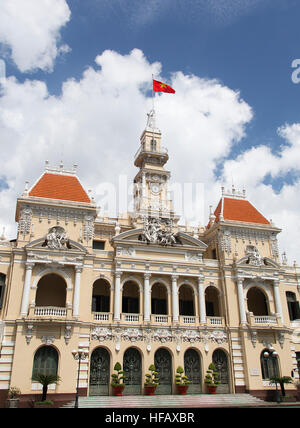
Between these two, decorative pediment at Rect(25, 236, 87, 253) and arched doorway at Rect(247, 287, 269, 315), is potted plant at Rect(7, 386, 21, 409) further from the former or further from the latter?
arched doorway at Rect(247, 287, 269, 315)

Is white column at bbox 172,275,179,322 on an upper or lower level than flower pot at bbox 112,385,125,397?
upper

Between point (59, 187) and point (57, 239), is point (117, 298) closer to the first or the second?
point (57, 239)

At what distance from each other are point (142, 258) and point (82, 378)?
11.0 metres

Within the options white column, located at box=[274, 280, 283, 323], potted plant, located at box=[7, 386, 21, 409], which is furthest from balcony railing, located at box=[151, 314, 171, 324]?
potted plant, located at box=[7, 386, 21, 409]

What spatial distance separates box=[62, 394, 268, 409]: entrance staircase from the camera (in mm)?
26344

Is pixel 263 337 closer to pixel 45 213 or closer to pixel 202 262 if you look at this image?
pixel 202 262

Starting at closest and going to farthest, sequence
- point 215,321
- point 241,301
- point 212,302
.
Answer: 1. point 215,321
2. point 241,301
3. point 212,302

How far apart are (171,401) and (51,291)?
43.1 feet

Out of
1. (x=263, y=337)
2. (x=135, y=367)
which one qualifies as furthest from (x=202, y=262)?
(x=135, y=367)

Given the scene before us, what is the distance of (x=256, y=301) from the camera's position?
3841 centimetres

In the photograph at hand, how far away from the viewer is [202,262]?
35.7 meters

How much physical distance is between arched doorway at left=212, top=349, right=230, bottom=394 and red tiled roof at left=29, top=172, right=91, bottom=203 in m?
17.9

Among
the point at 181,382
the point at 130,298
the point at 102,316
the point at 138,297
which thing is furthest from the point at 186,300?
the point at 102,316
